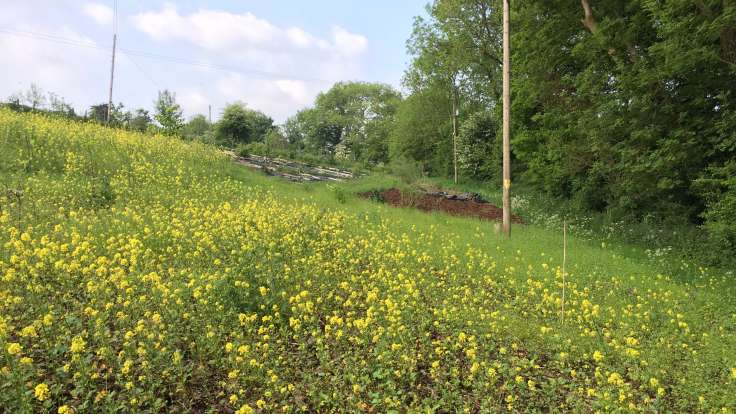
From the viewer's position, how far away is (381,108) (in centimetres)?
7438

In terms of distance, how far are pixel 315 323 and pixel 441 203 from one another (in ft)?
42.0

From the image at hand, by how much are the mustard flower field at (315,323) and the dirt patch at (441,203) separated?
6415 mm

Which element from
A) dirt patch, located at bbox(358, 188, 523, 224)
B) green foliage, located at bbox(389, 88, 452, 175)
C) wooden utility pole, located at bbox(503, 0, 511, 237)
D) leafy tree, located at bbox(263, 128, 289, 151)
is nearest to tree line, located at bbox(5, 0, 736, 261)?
dirt patch, located at bbox(358, 188, 523, 224)

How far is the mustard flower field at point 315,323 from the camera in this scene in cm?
365

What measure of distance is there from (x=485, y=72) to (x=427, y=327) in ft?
89.7

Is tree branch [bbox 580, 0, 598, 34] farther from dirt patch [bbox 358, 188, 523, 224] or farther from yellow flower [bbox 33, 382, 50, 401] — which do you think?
yellow flower [bbox 33, 382, 50, 401]

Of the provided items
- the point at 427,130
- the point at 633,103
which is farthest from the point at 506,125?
the point at 427,130

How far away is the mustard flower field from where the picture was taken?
365cm

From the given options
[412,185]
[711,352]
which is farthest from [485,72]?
[711,352]

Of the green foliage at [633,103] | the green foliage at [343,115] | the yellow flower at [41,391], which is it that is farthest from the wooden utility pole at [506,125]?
the green foliage at [343,115]

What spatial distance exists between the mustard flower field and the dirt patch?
6.42 metres

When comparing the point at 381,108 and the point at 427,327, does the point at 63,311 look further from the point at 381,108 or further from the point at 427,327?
the point at 381,108

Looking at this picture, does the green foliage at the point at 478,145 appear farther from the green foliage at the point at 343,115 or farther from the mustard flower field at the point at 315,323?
the green foliage at the point at 343,115

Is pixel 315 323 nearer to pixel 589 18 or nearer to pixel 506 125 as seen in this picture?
pixel 506 125
